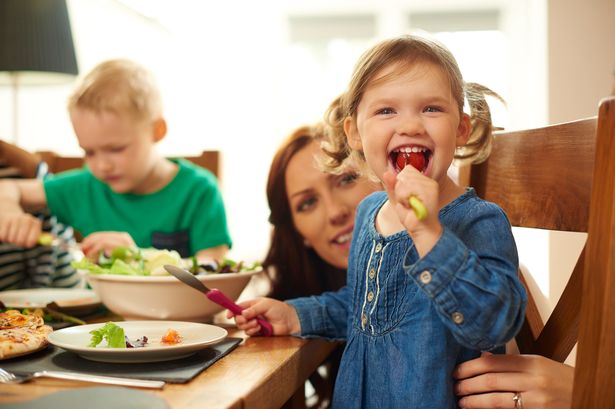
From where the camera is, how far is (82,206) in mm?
1827

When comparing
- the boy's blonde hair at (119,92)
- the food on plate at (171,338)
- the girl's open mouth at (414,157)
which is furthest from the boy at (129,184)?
the girl's open mouth at (414,157)

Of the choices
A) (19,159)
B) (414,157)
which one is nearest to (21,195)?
(19,159)

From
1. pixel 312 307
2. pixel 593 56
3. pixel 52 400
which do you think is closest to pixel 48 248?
pixel 312 307

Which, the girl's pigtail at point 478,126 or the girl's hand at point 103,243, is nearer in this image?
the girl's pigtail at point 478,126

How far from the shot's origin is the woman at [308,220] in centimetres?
151

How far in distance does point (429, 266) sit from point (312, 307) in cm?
37

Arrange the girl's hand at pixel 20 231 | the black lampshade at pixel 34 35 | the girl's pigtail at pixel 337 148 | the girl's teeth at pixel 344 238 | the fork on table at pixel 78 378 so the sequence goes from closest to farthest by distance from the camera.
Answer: the fork on table at pixel 78 378 < the girl's pigtail at pixel 337 148 < the girl's hand at pixel 20 231 < the girl's teeth at pixel 344 238 < the black lampshade at pixel 34 35

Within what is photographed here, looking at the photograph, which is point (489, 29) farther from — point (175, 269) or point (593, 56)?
point (175, 269)

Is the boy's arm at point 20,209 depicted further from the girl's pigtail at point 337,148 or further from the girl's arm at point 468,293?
the girl's arm at point 468,293

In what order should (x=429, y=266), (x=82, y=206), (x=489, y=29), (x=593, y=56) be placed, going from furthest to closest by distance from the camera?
(x=489, y=29) < (x=593, y=56) < (x=82, y=206) < (x=429, y=266)

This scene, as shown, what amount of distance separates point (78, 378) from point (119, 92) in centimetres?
113

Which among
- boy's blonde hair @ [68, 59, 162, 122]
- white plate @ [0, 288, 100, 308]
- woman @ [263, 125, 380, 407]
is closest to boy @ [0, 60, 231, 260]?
boy's blonde hair @ [68, 59, 162, 122]

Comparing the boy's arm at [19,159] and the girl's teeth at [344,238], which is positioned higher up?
the boy's arm at [19,159]

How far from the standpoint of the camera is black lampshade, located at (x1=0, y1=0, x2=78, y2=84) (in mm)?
1946
